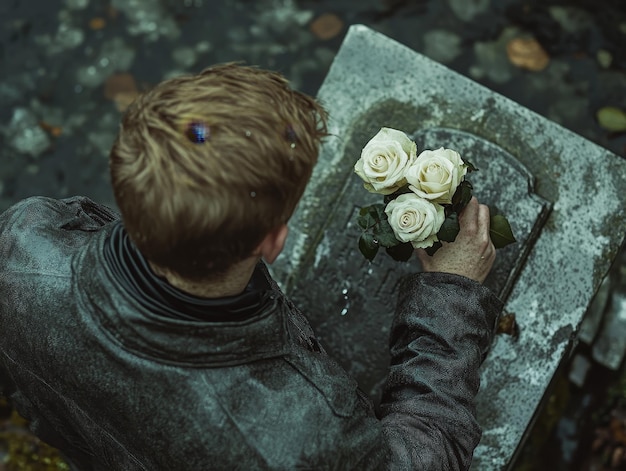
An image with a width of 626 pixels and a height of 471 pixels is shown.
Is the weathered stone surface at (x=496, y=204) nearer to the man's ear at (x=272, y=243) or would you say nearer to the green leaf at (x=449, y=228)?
the green leaf at (x=449, y=228)

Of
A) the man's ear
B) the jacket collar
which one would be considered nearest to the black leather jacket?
the jacket collar

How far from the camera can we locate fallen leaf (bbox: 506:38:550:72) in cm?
349

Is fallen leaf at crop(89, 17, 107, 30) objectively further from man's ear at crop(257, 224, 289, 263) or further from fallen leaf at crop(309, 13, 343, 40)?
man's ear at crop(257, 224, 289, 263)

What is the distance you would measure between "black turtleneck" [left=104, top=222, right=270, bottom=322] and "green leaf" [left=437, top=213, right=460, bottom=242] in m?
0.62

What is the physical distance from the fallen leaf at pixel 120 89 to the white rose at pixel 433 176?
220cm

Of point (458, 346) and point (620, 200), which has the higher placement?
point (620, 200)

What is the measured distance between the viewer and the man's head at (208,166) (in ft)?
4.03

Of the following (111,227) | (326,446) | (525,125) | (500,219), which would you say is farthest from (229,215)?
(525,125)

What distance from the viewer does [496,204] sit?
2.36m

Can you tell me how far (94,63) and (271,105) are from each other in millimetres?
2626

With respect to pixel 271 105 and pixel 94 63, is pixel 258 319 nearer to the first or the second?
pixel 271 105

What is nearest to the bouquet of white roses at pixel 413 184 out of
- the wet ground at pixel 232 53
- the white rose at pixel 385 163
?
the white rose at pixel 385 163

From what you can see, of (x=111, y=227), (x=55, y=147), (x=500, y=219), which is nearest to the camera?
(x=111, y=227)

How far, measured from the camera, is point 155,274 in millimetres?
1383
